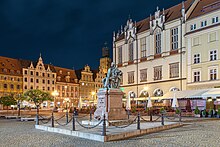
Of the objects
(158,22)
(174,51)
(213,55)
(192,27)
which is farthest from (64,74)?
(213,55)

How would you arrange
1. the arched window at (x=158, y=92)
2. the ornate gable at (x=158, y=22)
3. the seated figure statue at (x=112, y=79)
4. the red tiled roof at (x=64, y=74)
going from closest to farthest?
the seated figure statue at (x=112, y=79)
the arched window at (x=158, y=92)
the ornate gable at (x=158, y=22)
the red tiled roof at (x=64, y=74)

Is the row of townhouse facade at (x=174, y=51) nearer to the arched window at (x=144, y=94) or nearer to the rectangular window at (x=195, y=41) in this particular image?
the rectangular window at (x=195, y=41)

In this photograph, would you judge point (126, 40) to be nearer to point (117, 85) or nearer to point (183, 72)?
point (183, 72)

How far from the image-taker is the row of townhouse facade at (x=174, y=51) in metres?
34.4

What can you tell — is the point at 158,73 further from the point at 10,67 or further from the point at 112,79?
the point at 10,67

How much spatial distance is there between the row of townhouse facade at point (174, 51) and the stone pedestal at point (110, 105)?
68.1ft

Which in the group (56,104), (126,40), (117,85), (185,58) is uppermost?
(126,40)

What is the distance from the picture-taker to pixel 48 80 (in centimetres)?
7894

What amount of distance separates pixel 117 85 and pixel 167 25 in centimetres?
2629

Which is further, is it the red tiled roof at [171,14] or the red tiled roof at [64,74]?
the red tiled roof at [64,74]

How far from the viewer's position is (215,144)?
1059cm

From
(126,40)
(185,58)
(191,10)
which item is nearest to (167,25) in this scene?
(191,10)

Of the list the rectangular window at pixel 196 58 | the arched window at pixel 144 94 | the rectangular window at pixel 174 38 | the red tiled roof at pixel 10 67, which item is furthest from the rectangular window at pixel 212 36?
the red tiled roof at pixel 10 67

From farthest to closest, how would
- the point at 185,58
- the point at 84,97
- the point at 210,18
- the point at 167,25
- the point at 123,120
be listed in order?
1. the point at 84,97
2. the point at 167,25
3. the point at 185,58
4. the point at 210,18
5. the point at 123,120
